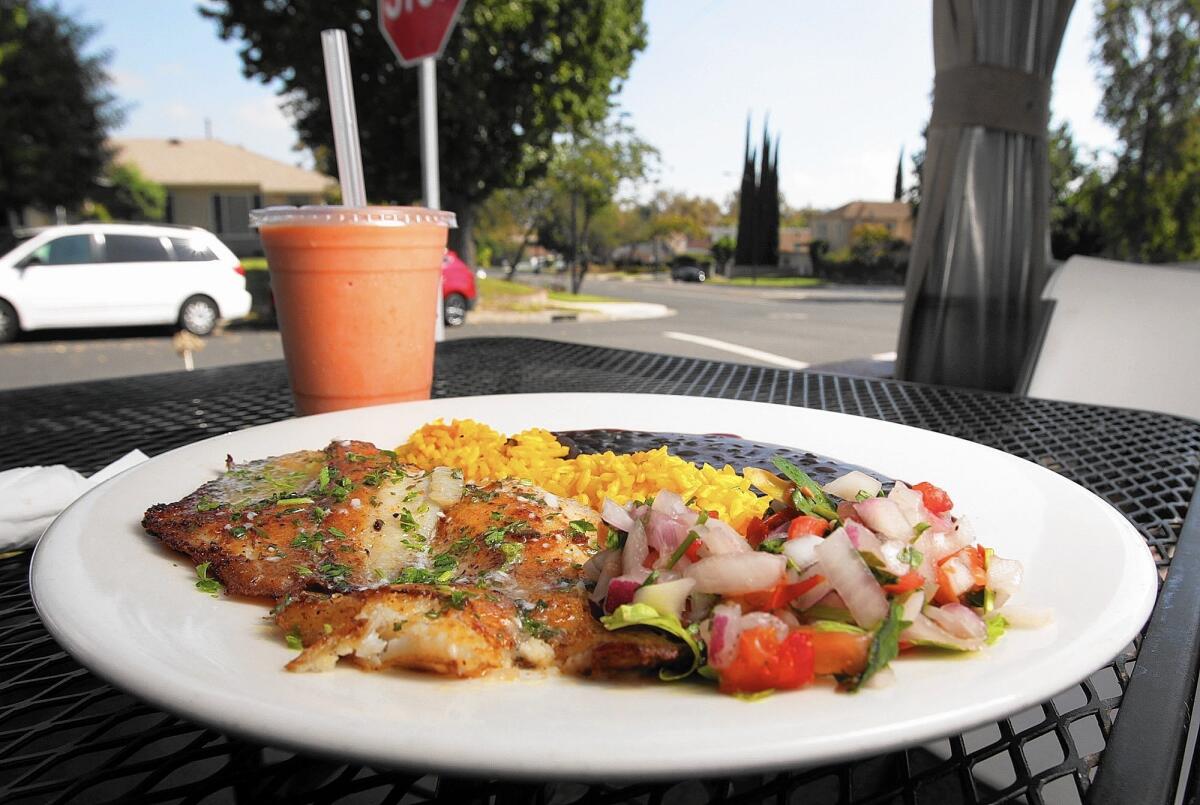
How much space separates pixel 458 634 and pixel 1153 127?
110 ft

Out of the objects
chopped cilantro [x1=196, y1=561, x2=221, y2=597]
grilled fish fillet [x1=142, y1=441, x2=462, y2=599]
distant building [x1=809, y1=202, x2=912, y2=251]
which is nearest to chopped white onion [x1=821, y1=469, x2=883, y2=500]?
grilled fish fillet [x1=142, y1=441, x2=462, y2=599]

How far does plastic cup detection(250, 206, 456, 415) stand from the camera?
170 cm

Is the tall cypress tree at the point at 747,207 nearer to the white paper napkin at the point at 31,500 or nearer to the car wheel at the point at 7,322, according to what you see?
the car wheel at the point at 7,322

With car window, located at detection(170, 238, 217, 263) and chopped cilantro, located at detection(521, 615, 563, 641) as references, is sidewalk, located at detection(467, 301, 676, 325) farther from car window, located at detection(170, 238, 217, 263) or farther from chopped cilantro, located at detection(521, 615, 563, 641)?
chopped cilantro, located at detection(521, 615, 563, 641)

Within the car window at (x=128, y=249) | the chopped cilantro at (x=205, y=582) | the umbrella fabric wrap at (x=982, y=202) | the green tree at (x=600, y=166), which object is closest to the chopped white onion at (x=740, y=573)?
the chopped cilantro at (x=205, y=582)

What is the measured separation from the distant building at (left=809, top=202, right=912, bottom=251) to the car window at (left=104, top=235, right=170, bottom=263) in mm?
48093

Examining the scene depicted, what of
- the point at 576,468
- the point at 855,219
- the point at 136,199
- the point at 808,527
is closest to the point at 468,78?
the point at 576,468

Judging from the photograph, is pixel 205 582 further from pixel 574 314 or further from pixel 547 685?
pixel 574 314

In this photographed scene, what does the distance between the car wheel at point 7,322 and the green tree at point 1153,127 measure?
1244 inches

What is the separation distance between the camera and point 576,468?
51.5 inches

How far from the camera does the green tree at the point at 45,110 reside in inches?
871

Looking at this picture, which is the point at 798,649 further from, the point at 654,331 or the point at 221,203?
the point at 221,203

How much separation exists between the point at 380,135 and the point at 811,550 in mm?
16966

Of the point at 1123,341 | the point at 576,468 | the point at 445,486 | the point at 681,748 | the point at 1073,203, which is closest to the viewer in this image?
the point at 681,748
